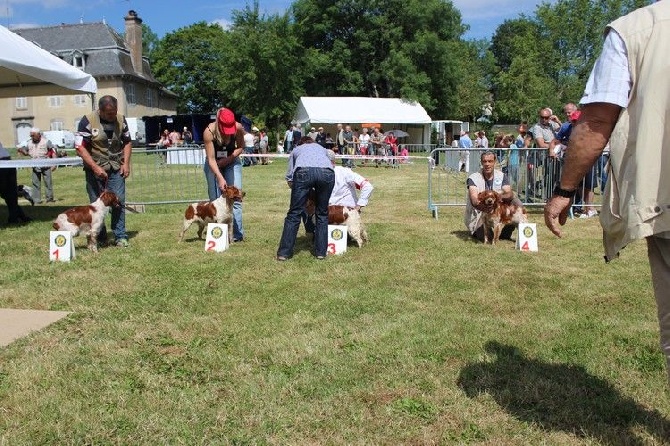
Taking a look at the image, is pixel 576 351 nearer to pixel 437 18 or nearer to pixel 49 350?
pixel 49 350

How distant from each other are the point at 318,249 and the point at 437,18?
135 ft

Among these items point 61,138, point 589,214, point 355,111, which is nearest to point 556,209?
point 589,214

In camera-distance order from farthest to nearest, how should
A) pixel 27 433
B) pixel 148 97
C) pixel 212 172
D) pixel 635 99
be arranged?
pixel 148 97 → pixel 212 172 → pixel 27 433 → pixel 635 99

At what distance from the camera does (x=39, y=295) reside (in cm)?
508

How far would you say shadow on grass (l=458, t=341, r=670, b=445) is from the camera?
2752 mm

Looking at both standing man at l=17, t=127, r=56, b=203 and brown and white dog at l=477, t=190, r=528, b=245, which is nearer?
brown and white dog at l=477, t=190, r=528, b=245

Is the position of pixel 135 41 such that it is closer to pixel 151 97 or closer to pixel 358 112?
pixel 151 97

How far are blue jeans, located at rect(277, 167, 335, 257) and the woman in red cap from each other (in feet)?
3.83

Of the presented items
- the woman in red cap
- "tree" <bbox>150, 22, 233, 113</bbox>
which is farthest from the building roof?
the woman in red cap

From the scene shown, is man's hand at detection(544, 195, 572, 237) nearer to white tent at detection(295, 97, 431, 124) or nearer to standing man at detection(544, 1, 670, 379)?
standing man at detection(544, 1, 670, 379)

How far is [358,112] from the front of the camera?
118 feet

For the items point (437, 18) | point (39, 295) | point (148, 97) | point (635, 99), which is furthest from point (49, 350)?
point (148, 97)

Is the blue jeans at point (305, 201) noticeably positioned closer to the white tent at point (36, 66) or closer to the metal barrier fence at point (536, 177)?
the metal barrier fence at point (536, 177)

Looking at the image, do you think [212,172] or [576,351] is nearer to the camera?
[576,351]
